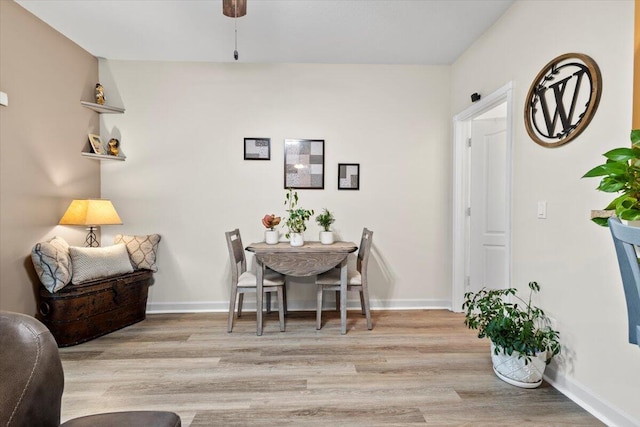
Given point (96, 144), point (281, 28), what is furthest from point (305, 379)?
point (96, 144)

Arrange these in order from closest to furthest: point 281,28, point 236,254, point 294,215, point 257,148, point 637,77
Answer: point 637,77
point 281,28
point 236,254
point 294,215
point 257,148

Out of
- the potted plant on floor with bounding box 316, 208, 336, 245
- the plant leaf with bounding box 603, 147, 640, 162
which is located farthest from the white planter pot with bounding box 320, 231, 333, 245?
the plant leaf with bounding box 603, 147, 640, 162

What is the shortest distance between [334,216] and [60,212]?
2510mm

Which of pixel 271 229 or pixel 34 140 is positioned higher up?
pixel 34 140

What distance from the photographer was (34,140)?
2512 millimetres

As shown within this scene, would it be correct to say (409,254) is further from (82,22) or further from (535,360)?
(82,22)

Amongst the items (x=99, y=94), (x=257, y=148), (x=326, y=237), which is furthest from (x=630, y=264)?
(x=99, y=94)

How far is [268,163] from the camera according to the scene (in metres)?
3.30

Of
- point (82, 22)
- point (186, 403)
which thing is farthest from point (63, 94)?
point (186, 403)

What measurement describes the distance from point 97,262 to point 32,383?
2068mm

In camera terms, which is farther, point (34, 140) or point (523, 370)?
point (34, 140)

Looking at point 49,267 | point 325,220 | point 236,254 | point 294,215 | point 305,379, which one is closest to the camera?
point 305,379

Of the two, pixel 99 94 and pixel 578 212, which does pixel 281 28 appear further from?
pixel 578 212

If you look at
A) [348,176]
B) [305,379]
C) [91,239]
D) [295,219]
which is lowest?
[305,379]
